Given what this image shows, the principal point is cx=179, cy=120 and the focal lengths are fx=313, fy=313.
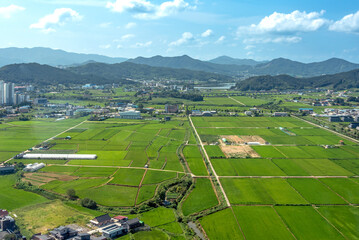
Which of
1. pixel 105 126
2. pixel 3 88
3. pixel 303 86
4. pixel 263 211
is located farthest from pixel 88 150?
pixel 303 86

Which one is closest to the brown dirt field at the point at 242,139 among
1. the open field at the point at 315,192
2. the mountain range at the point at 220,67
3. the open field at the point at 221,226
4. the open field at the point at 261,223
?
the open field at the point at 315,192

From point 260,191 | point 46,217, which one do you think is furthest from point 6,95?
point 260,191

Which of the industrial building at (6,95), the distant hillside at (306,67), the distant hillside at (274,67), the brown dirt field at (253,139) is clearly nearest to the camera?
the brown dirt field at (253,139)

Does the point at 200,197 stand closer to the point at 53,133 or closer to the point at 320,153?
the point at 320,153

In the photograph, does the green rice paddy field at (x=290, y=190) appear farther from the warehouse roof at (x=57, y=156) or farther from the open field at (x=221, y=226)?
the warehouse roof at (x=57, y=156)

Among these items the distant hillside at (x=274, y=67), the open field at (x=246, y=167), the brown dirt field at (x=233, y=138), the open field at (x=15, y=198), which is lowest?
the open field at (x=15, y=198)

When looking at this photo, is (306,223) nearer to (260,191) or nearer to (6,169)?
(260,191)

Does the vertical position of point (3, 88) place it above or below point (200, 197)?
above

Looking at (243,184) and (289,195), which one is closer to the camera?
(289,195)
